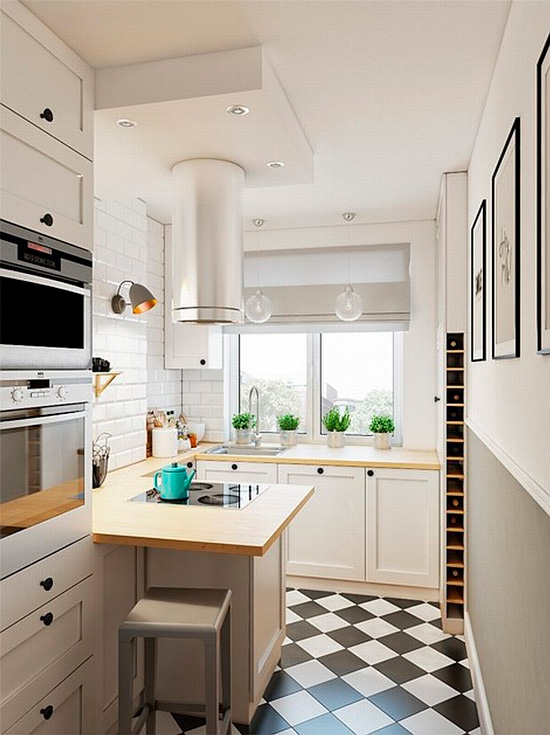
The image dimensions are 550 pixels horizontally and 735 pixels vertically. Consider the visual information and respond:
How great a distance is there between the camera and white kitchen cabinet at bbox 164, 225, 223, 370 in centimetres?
449

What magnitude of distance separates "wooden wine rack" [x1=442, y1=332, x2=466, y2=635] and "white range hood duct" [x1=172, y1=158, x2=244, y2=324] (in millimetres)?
1413

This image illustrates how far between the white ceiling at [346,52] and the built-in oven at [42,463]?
1.13 meters

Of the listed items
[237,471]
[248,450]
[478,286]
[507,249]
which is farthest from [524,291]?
[248,450]

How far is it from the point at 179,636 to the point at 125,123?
1871mm

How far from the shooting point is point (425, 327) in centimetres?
434

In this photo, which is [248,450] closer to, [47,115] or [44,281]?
[44,281]

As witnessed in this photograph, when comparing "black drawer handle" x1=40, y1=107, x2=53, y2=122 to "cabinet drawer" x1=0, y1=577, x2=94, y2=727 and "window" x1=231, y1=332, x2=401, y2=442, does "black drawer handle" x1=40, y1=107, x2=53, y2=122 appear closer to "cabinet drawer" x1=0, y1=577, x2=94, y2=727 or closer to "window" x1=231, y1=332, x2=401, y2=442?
"cabinet drawer" x1=0, y1=577, x2=94, y2=727

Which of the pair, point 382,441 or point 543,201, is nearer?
point 543,201

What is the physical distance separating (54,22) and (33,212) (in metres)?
0.64

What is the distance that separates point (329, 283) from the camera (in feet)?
14.8

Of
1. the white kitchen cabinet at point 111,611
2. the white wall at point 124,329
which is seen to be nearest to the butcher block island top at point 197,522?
the white kitchen cabinet at point 111,611

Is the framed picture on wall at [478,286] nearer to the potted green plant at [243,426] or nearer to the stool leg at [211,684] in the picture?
the stool leg at [211,684]

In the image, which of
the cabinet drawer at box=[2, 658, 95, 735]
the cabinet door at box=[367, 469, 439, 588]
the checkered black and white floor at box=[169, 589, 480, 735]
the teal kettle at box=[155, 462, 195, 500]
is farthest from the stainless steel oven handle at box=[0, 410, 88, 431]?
the cabinet door at box=[367, 469, 439, 588]

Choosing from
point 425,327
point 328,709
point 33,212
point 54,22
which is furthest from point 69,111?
point 425,327
